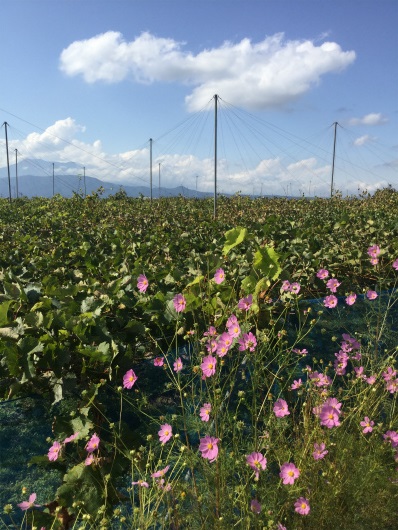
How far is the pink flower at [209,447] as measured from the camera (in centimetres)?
193

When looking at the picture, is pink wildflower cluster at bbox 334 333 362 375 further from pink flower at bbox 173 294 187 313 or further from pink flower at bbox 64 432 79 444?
pink flower at bbox 64 432 79 444

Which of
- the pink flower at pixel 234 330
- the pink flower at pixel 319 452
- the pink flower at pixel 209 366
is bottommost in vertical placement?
the pink flower at pixel 319 452

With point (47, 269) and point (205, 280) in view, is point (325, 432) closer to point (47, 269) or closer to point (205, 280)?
point (205, 280)

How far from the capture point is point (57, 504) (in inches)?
87.9

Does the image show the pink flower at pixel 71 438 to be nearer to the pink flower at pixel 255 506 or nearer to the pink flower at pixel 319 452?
the pink flower at pixel 255 506

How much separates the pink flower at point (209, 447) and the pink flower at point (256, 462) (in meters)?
0.13

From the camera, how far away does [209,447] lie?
195 cm

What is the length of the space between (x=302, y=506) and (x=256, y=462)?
23 centimetres

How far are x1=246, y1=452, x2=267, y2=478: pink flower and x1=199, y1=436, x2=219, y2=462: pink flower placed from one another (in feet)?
0.41

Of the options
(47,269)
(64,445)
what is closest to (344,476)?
(64,445)

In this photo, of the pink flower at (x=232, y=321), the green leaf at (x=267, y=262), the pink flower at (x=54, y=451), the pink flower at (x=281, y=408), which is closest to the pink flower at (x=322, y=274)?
the green leaf at (x=267, y=262)

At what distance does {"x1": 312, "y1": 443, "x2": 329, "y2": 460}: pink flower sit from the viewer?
2098mm

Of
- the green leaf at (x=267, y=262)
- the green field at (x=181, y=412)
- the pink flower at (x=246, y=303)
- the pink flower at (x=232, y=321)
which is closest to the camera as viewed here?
the green field at (x=181, y=412)

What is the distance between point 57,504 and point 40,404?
0.62 m
